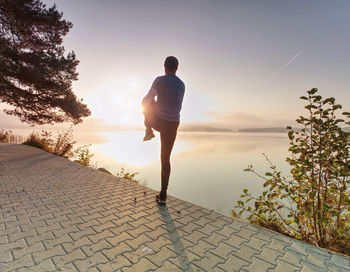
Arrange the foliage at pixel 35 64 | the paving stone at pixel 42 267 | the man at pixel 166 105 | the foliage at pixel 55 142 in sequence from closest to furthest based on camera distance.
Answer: the paving stone at pixel 42 267
the man at pixel 166 105
the foliage at pixel 35 64
the foliage at pixel 55 142

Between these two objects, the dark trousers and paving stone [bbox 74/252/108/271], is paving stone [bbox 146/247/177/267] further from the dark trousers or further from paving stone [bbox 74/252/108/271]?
the dark trousers

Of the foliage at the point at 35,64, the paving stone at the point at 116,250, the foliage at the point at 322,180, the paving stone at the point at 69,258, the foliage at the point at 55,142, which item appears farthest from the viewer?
the foliage at the point at 55,142

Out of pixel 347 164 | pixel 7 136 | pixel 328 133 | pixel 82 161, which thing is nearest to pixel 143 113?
pixel 328 133

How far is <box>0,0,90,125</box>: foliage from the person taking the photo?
848 centimetres

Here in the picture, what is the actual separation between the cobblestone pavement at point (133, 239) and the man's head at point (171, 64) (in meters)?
2.46

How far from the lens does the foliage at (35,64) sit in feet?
27.8

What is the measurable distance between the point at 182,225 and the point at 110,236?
1021mm

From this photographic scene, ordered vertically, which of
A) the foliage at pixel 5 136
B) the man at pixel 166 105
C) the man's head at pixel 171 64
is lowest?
the foliage at pixel 5 136

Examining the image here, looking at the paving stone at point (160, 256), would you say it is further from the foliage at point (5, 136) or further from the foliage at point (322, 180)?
the foliage at point (5, 136)

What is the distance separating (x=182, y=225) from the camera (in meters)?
2.90

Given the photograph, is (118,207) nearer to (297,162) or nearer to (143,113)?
(143,113)

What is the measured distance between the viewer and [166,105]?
3371 mm

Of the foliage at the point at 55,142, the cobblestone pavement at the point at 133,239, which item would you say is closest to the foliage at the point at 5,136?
the foliage at the point at 55,142

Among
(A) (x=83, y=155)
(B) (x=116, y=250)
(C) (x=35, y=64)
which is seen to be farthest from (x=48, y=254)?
(C) (x=35, y=64)
